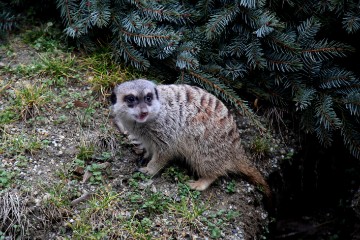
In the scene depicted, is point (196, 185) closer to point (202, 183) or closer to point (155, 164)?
point (202, 183)

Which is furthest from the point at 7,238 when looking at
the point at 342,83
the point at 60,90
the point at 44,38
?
the point at 342,83

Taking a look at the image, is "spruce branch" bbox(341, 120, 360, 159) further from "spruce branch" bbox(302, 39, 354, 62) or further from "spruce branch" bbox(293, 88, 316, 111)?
"spruce branch" bbox(302, 39, 354, 62)

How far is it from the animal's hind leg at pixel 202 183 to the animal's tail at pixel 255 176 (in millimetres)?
254

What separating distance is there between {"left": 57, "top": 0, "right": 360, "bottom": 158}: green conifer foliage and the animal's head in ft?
→ 2.10

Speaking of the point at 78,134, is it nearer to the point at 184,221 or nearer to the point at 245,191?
the point at 184,221

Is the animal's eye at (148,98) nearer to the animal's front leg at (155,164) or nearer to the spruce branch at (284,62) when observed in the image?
the animal's front leg at (155,164)

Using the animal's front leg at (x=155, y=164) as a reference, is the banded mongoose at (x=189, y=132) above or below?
above

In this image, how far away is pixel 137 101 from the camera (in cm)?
370

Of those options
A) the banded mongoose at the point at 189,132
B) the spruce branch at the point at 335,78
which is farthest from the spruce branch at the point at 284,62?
the banded mongoose at the point at 189,132

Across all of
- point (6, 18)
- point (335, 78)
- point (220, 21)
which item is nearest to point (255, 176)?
point (335, 78)

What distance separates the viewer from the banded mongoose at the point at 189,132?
389cm

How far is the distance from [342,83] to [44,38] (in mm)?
2668

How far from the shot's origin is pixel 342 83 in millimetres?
4250

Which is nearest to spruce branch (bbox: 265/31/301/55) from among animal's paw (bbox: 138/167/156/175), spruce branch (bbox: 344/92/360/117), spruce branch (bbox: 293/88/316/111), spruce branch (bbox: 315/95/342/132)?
spruce branch (bbox: 293/88/316/111)
